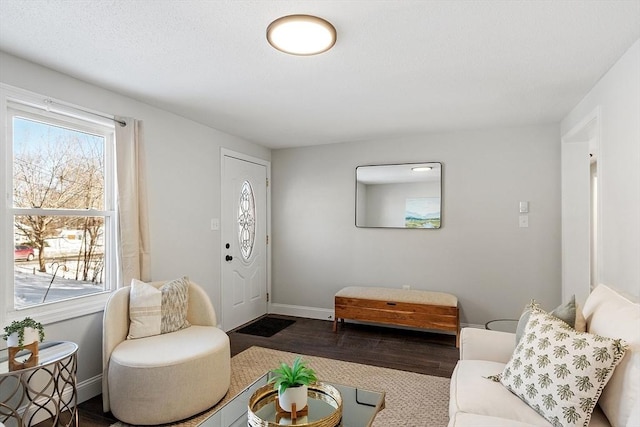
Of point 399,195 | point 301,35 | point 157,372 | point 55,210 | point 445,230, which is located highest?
point 301,35

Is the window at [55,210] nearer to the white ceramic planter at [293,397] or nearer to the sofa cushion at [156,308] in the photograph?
the sofa cushion at [156,308]

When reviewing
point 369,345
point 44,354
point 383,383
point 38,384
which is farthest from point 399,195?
point 38,384

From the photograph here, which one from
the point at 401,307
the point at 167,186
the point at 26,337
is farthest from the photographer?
the point at 401,307

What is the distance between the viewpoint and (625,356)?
4.57 ft

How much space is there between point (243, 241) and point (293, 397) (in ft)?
9.66

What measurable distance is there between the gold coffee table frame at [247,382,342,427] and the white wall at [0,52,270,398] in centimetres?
159

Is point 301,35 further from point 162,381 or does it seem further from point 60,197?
point 162,381

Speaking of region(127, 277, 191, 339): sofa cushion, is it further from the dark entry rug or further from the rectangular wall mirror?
the rectangular wall mirror

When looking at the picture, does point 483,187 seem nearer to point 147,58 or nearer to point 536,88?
point 536,88

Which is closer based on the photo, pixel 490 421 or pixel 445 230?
pixel 490 421

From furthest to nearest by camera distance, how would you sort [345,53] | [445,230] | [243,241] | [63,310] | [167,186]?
[243,241]
[445,230]
[167,186]
[63,310]
[345,53]

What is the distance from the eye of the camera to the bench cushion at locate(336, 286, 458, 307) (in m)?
Result: 3.69

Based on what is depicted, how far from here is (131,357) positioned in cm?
222

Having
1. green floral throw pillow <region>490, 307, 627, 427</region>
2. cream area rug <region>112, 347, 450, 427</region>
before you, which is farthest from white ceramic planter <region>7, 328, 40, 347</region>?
green floral throw pillow <region>490, 307, 627, 427</region>
